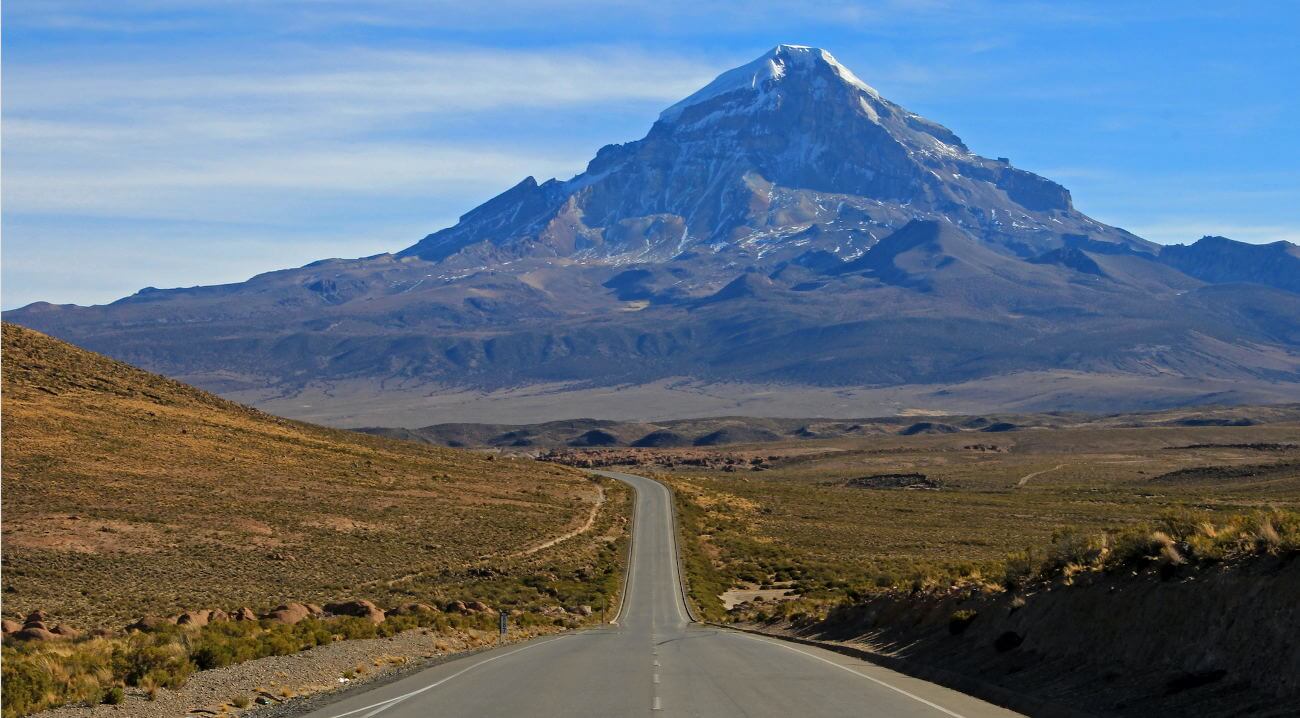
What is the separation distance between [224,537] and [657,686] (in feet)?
129

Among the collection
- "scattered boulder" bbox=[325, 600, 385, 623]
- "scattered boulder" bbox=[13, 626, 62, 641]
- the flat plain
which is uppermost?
"scattered boulder" bbox=[13, 626, 62, 641]

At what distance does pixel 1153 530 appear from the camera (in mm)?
23109

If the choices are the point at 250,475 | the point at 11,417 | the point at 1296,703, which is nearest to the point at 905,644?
the point at 1296,703

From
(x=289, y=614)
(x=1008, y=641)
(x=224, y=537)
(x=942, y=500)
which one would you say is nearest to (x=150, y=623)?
(x=289, y=614)

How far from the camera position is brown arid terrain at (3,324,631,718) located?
28.8m

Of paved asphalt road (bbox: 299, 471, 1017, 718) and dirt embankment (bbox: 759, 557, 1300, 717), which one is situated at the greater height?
dirt embankment (bbox: 759, 557, 1300, 717)

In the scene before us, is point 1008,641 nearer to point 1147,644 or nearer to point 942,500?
point 1147,644

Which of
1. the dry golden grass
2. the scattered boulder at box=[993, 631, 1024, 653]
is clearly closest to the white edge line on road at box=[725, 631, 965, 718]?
the scattered boulder at box=[993, 631, 1024, 653]

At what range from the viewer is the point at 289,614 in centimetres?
3462

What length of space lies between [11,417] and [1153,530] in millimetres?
65579

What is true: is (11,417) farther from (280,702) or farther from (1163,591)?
(1163,591)

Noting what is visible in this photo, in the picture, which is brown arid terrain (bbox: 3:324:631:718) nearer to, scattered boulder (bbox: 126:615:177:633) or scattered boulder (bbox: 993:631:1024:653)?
scattered boulder (bbox: 126:615:177:633)

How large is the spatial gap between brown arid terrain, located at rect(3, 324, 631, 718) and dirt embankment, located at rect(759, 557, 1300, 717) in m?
14.8

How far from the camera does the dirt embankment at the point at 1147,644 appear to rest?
56.3 ft
